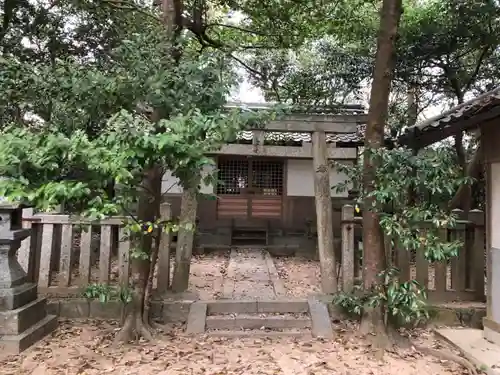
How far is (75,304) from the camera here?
5.02m

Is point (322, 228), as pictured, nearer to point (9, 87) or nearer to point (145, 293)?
point (145, 293)

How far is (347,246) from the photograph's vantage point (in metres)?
5.41

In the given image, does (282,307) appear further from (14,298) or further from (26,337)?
(14,298)

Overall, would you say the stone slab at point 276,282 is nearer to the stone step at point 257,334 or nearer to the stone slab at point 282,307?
the stone slab at point 282,307

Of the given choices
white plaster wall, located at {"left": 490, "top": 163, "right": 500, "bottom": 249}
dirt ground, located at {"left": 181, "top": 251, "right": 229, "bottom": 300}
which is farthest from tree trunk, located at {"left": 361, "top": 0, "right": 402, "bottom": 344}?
dirt ground, located at {"left": 181, "top": 251, "right": 229, "bottom": 300}

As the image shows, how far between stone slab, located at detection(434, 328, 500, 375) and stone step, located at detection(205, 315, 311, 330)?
1.60 m

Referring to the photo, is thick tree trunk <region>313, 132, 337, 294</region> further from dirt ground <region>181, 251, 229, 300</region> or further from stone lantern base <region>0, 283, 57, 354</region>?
stone lantern base <region>0, 283, 57, 354</region>

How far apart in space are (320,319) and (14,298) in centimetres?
342

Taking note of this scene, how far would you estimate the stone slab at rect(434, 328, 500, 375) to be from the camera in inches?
149

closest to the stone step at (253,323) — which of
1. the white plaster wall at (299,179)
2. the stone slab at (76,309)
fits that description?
the stone slab at (76,309)

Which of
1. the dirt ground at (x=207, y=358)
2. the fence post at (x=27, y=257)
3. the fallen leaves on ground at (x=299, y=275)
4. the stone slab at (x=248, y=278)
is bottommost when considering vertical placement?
the dirt ground at (x=207, y=358)

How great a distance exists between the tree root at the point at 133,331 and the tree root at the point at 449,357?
2965 millimetres

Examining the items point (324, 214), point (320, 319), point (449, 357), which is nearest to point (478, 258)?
point (449, 357)

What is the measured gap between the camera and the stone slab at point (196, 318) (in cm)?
465
